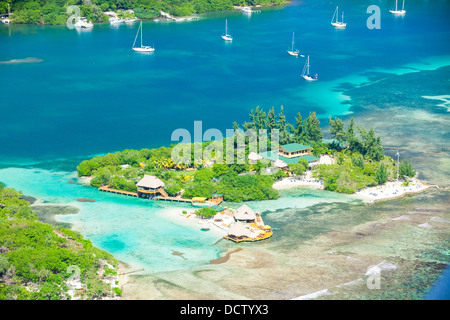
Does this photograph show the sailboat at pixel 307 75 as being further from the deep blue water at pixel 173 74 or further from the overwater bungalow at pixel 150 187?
the overwater bungalow at pixel 150 187

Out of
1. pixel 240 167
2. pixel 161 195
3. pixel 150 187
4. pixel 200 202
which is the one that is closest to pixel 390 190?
pixel 240 167

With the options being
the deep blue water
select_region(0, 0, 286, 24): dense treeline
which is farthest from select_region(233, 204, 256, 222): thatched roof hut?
select_region(0, 0, 286, 24): dense treeline

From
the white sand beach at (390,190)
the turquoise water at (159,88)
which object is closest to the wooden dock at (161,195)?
the turquoise water at (159,88)

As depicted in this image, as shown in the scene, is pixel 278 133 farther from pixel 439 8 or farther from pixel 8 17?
pixel 439 8

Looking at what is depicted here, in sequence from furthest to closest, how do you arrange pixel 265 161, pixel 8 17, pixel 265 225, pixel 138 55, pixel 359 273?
pixel 8 17 → pixel 138 55 → pixel 265 161 → pixel 265 225 → pixel 359 273

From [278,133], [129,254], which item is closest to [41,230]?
[129,254]
